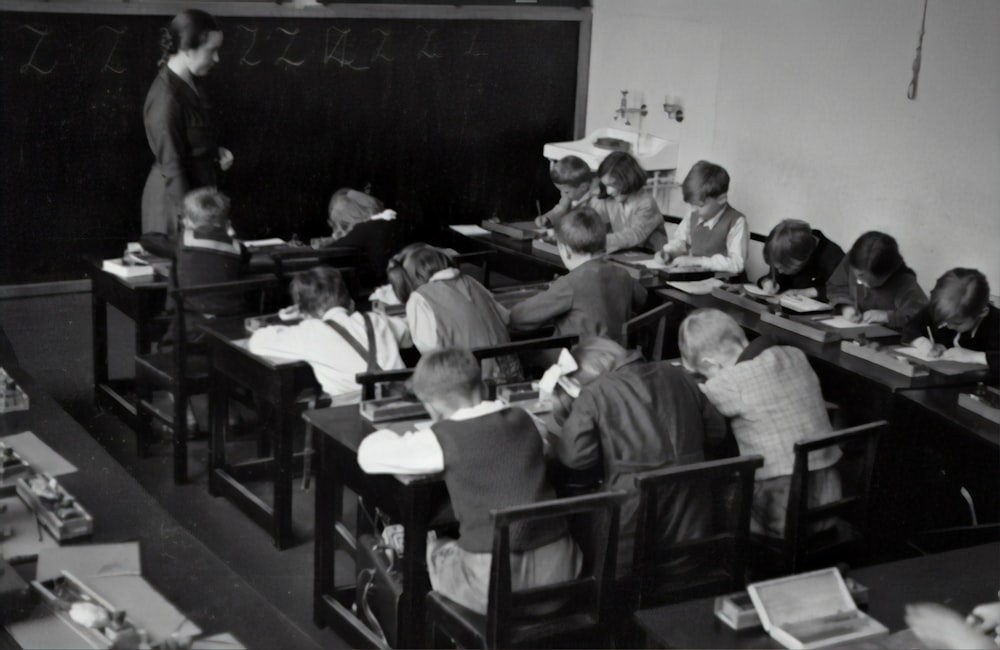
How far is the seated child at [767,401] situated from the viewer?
3127 mm

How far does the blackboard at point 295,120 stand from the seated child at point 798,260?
1.96m

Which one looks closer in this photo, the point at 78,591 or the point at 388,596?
the point at 78,591

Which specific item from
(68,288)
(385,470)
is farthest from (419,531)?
(68,288)

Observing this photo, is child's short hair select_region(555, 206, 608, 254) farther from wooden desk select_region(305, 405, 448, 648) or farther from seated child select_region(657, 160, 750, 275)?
wooden desk select_region(305, 405, 448, 648)

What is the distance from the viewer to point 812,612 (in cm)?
218

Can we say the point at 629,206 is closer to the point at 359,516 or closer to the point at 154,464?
the point at 154,464

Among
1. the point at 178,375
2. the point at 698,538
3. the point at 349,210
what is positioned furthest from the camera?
the point at 349,210

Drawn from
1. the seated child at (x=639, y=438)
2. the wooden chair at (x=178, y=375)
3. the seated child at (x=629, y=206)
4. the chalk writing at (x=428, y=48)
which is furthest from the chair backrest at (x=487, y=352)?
the chalk writing at (x=428, y=48)

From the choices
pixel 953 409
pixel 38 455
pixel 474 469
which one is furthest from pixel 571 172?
pixel 38 455

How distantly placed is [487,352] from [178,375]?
49.9 inches

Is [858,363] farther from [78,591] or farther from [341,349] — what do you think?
[78,591]

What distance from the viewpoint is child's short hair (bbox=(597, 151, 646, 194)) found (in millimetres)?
5527

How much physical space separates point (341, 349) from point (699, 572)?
134cm

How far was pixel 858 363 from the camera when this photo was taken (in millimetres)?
3834
